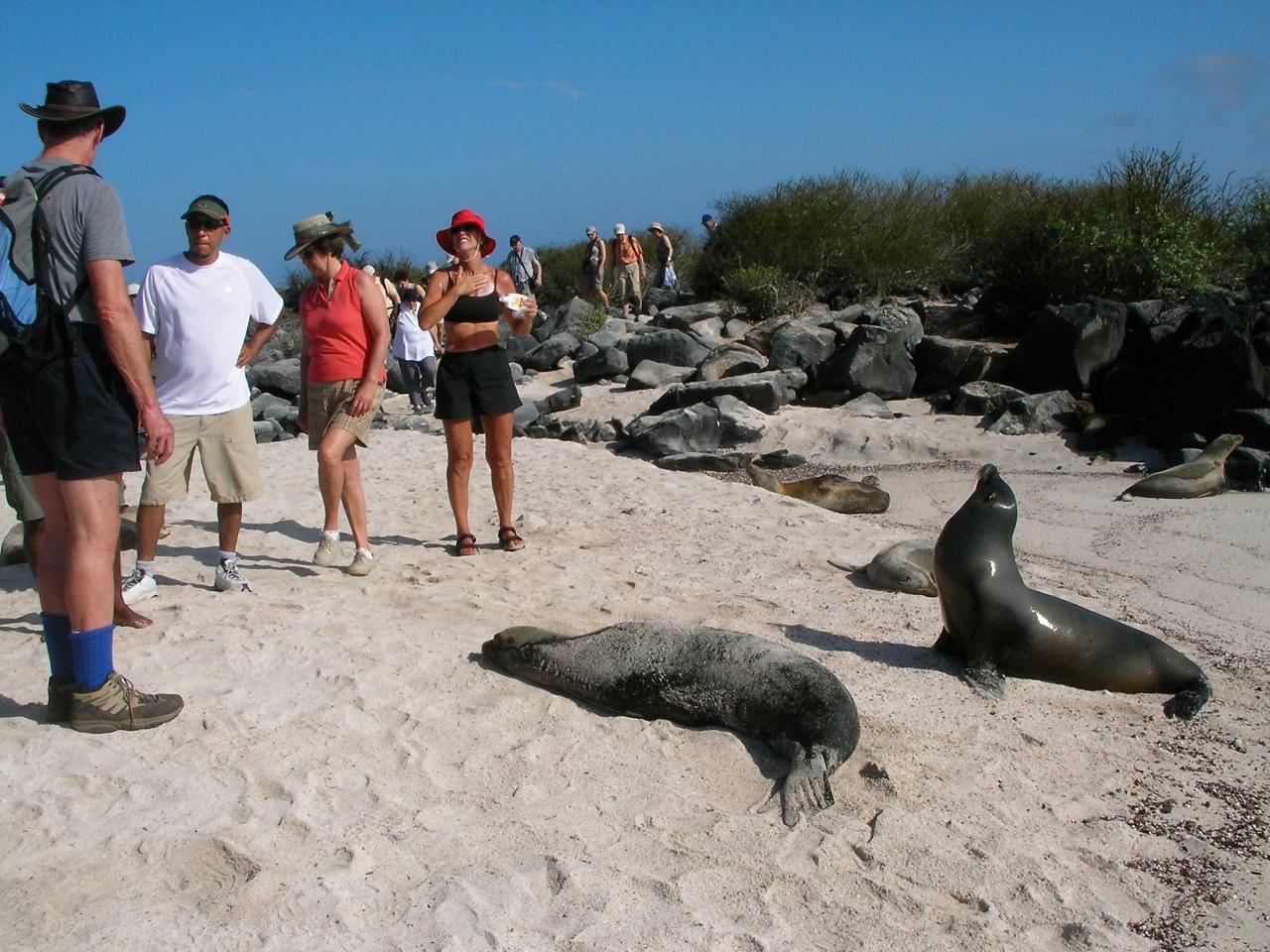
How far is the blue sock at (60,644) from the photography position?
3.81 metres

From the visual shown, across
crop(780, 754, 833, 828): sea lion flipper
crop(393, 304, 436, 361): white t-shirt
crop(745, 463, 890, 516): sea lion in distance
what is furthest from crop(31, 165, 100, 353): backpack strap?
crop(393, 304, 436, 361): white t-shirt

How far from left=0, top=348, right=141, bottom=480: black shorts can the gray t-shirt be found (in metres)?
0.18

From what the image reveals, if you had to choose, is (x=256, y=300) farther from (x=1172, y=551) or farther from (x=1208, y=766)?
(x=1172, y=551)

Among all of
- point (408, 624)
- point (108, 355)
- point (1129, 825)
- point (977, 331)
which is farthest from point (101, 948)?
point (977, 331)

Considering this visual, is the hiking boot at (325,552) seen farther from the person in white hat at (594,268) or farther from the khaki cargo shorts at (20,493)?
the person in white hat at (594,268)

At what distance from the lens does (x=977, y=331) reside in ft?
50.1

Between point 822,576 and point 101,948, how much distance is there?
4.13 metres

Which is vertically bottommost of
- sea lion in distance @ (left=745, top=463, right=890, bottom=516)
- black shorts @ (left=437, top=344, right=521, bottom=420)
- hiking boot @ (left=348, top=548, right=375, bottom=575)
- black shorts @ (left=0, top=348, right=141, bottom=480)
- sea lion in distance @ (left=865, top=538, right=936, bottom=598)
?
sea lion in distance @ (left=745, top=463, right=890, bottom=516)

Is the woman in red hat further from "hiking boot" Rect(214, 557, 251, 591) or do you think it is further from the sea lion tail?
the sea lion tail

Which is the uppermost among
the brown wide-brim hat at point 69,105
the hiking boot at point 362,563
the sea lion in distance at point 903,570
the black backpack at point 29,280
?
the brown wide-brim hat at point 69,105

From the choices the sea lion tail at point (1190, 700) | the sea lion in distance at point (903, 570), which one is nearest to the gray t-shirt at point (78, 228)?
the sea lion in distance at point (903, 570)

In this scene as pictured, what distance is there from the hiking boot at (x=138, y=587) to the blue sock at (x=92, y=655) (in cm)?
138

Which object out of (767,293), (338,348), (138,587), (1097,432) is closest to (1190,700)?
(338,348)

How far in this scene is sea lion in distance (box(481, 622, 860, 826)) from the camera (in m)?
3.84
